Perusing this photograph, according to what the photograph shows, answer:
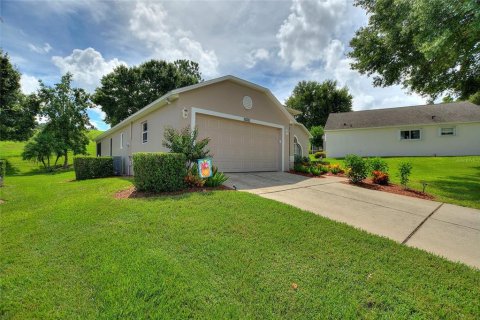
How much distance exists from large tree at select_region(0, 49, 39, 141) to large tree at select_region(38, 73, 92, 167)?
3.69 ft

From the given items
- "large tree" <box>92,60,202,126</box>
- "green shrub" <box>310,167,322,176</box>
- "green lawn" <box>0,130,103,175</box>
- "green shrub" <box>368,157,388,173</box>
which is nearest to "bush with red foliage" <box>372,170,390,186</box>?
"green shrub" <box>368,157,388,173</box>

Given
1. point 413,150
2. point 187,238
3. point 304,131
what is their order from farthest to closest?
1. point 413,150
2. point 304,131
3. point 187,238

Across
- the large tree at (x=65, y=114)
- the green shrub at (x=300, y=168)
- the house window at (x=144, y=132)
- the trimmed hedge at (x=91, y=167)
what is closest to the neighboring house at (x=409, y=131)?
the green shrub at (x=300, y=168)

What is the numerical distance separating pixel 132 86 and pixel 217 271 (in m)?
29.6

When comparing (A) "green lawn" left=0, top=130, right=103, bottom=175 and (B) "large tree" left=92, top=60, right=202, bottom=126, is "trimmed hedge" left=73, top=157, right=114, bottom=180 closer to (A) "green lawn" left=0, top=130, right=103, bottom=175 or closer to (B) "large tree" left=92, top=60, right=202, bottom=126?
(A) "green lawn" left=0, top=130, right=103, bottom=175

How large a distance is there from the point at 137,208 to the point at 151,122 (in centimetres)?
701

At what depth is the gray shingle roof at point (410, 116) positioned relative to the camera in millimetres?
20984

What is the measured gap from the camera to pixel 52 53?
844 cm

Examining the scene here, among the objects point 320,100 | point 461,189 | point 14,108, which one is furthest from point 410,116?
point 14,108

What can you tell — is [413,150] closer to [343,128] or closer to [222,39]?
[343,128]

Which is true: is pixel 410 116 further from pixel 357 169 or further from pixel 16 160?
pixel 16 160

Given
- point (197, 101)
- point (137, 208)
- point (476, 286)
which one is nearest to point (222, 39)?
point (197, 101)

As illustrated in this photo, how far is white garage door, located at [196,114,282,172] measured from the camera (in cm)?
961

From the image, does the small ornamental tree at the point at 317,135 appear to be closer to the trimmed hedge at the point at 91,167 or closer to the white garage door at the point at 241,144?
the white garage door at the point at 241,144
